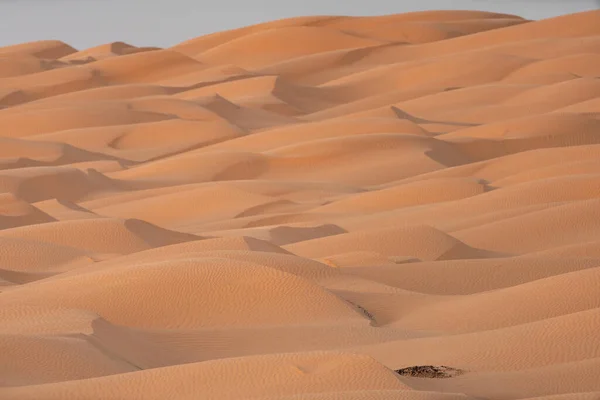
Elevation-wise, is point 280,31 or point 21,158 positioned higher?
point 280,31

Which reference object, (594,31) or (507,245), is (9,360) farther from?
(594,31)

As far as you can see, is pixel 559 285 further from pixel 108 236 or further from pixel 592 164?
pixel 592 164

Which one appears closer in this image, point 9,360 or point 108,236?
point 9,360

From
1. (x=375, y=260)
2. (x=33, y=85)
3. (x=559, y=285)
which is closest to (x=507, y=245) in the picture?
(x=375, y=260)

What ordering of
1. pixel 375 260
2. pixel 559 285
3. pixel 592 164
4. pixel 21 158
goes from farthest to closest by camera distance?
1. pixel 21 158
2. pixel 592 164
3. pixel 375 260
4. pixel 559 285

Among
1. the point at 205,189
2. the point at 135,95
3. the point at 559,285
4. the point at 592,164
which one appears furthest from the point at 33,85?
the point at 559,285

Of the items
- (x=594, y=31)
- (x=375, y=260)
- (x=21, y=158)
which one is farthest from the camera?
(x=594, y=31)
